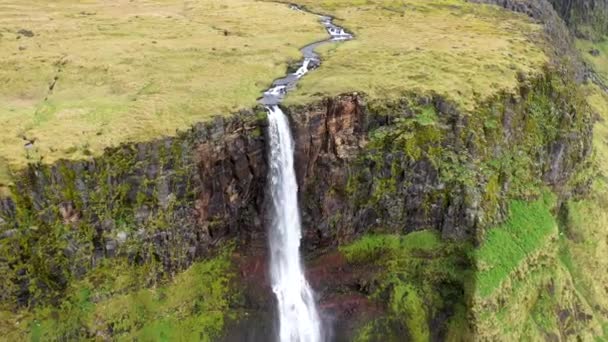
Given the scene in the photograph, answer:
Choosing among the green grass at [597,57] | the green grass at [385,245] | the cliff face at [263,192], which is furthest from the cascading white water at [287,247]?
Result: the green grass at [597,57]

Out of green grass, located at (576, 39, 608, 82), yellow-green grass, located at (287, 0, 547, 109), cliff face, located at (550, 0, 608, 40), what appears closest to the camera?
yellow-green grass, located at (287, 0, 547, 109)

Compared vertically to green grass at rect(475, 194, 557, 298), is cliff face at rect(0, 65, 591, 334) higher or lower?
higher

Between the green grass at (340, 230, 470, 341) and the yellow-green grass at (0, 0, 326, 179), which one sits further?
the green grass at (340, 230, 470, 341)

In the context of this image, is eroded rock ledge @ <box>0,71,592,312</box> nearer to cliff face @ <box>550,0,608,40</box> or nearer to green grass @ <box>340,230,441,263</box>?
green grass @ <box>340,230,441,263</box>

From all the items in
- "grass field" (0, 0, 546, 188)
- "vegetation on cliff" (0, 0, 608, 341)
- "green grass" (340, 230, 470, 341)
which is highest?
"grass field" (0, 0, 546, 188)

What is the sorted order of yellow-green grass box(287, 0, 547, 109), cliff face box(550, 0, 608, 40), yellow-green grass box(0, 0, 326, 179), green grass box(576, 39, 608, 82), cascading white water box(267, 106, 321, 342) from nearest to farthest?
yellow-green grass box(0, 0, 326, 179), cascading white water box(267, 106, 321, 342), yellow-green grass box(287, 0, 547, 109), green grass box(576, 39, 608, 82), cliff face box(550, 0, 608, 40)

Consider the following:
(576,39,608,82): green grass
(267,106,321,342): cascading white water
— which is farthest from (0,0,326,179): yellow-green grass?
(576,39,608,82): green grass
